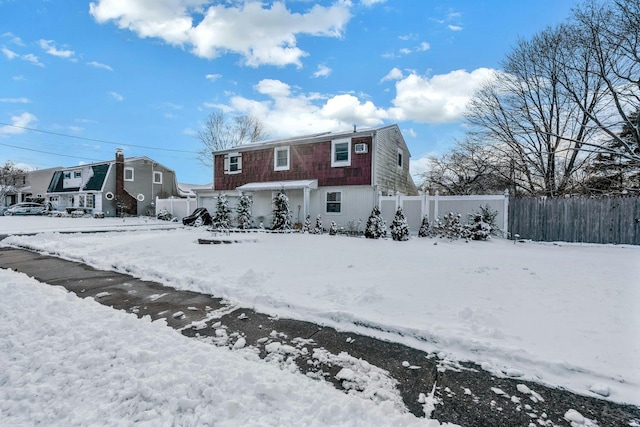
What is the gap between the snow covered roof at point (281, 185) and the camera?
15410 millimetres

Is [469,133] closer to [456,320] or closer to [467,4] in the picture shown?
[467,4]

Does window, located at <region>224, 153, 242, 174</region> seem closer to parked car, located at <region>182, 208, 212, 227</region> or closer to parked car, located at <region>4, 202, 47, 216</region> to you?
parked car, located at <region>182, 208, 212, 227</region>

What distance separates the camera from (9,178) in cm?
3688

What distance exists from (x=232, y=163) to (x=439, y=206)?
43.1 feet

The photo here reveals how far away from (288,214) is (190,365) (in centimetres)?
1190

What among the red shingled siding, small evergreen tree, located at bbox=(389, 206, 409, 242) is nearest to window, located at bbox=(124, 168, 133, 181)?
the red shingled siding

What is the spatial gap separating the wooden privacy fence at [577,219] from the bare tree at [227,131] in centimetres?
2722

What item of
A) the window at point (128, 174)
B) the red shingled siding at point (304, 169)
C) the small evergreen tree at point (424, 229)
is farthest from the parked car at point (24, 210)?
the small evergreen tree at point (424, 229)

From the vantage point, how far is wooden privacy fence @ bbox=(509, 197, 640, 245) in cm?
1006

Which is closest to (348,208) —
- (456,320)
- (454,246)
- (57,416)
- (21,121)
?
(454,246)

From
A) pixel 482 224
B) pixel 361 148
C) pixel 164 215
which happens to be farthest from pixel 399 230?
pixel 164 215

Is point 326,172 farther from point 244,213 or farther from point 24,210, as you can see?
point 24,210

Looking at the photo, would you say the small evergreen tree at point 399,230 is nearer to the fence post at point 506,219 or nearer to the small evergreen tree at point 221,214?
the fence post at point 506,219

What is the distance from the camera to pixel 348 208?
15250 mm
